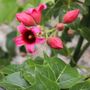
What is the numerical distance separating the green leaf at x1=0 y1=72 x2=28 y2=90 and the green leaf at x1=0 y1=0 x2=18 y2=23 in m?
0.49

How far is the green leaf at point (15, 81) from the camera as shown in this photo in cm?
103

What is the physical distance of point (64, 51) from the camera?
4.97 ft

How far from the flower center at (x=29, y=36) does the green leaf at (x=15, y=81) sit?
0.24 meters

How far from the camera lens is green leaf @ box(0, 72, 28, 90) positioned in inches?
40.5

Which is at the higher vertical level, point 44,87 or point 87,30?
point 44,87

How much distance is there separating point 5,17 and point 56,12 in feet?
→ 0.78

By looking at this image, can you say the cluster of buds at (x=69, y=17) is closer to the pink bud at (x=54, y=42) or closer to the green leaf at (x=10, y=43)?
the pink bud at (x=54, y=42)

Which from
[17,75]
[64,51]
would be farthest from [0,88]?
[64,51]

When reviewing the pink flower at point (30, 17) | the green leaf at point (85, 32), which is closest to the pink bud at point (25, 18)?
the pink flower at point (30, 17)

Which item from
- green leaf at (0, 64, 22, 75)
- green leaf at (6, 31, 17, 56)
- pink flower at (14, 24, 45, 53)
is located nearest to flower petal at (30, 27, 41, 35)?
pink flower at (14, 24, 45, 53)

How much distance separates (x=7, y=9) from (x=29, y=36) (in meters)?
0.28

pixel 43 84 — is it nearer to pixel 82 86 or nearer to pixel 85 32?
pixel 82 86

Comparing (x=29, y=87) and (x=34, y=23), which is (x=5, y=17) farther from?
(x=29, y=87)

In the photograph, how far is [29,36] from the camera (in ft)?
4.21
